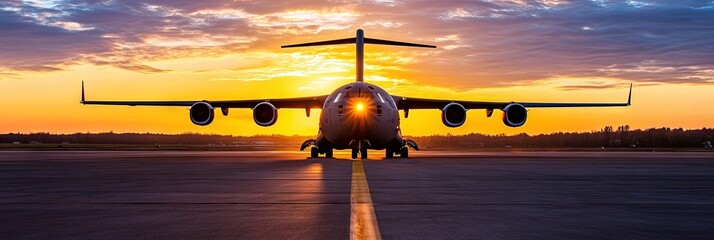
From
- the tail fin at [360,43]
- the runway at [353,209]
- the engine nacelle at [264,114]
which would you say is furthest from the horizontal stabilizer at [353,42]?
the runway at [353,209]

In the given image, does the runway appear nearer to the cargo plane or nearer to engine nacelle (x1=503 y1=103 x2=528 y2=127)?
the cargo plane

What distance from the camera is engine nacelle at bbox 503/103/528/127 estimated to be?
36.6 metres

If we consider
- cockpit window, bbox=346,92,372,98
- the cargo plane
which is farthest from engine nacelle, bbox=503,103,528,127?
cockpit window, bbox=346,92,372,98

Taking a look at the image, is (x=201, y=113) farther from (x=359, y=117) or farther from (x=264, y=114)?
(x=359, y=117)

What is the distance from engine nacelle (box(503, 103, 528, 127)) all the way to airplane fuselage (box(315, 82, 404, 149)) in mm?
5742

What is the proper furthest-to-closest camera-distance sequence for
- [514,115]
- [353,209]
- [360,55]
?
[360,55] < [514,115] < [353,209]

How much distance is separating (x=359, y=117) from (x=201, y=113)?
8.46m

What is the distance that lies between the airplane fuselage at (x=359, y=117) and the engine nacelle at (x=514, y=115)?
5742mm

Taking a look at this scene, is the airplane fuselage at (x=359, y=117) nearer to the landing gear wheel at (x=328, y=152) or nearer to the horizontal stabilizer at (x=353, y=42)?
the landing gear wheel at (x=328, y=152)

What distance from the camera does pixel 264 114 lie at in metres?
35.0

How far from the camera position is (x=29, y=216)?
875 cm

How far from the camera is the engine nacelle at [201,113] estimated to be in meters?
Result: 35.7

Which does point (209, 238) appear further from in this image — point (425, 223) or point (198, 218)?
point (425, 223)

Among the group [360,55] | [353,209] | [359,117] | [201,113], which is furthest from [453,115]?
Answer: [353,209]
